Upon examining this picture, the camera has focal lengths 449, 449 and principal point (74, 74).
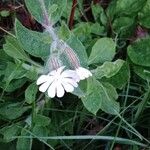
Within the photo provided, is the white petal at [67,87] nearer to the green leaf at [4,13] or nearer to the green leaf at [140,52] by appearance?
the green leaf at [140,52]

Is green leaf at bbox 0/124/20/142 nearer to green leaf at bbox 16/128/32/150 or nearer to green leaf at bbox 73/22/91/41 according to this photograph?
green leaf at bbox 16/128/32/150

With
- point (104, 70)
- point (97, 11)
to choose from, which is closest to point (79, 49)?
point (104, 70)

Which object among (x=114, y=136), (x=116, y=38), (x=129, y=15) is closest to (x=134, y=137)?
(x=114, y=136)

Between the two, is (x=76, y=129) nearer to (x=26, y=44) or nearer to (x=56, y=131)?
(x=56, y=131)

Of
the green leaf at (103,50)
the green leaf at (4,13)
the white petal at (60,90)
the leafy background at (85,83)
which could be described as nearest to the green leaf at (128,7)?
the leafy background at (85,83)

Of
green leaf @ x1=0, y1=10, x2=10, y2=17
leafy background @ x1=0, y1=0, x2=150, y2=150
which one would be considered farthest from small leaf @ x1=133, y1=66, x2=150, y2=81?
green leaf @ x1=0, y1=10, x2=10, y2=17

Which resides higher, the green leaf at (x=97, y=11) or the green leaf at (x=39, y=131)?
the green leaf at (x=97, y=11)
